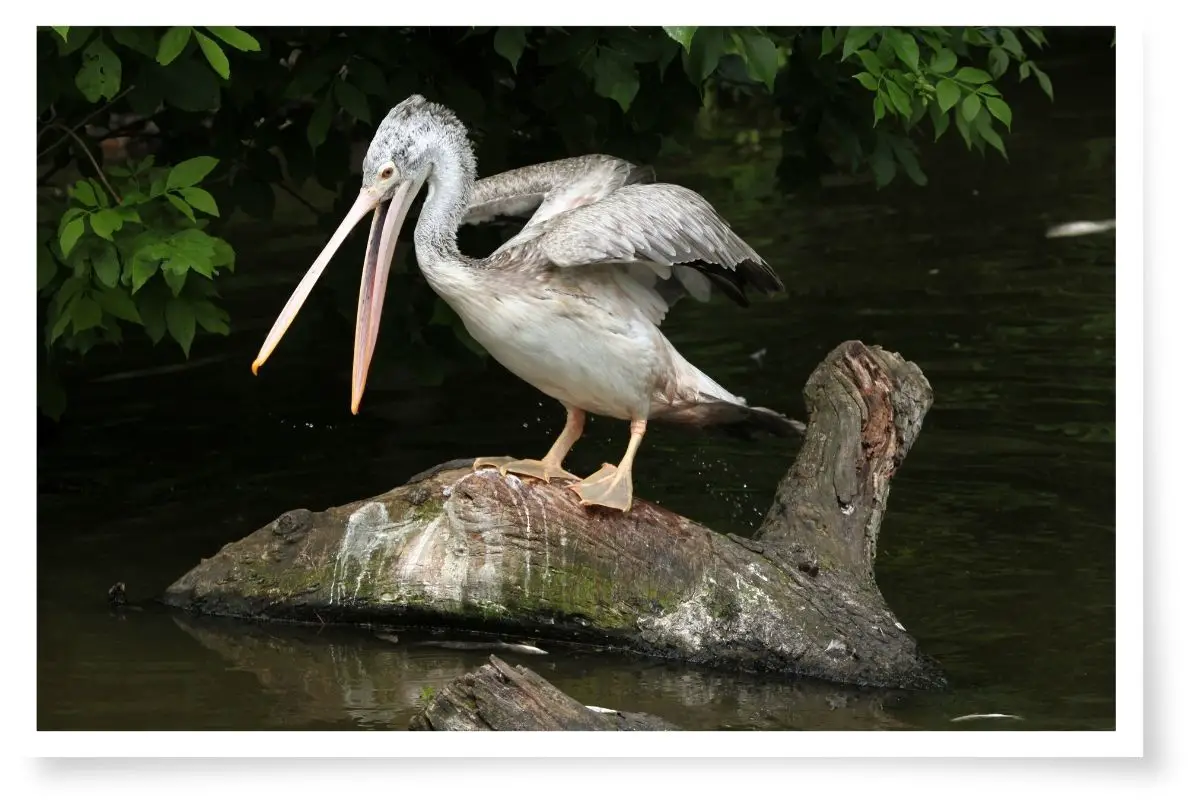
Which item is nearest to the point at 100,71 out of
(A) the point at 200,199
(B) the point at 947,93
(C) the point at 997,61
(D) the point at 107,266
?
(A) the point at 200,199

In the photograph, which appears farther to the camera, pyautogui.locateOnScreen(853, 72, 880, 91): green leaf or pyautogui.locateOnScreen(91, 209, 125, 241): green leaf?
pyautogui.locateOnScreen(853, 72, 880, 91): green leaf

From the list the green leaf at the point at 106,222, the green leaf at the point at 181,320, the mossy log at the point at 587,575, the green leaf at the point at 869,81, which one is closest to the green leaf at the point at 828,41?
the green leaf at the point at 869,81

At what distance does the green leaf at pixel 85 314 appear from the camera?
624 centimetres

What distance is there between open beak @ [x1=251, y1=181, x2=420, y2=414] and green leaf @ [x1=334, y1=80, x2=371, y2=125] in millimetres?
753

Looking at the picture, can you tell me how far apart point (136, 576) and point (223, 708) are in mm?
1221

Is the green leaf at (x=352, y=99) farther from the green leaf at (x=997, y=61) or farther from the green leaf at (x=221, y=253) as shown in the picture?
the green leaf at (x=997, y=61)

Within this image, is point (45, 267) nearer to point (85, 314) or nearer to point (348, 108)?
point (85, 314)

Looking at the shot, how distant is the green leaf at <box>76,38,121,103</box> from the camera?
6.02 metres

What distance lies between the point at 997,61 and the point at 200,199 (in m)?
3.03

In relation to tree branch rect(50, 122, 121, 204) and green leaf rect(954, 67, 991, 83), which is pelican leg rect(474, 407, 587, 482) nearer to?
tree branch rect(50, 122, 121, 204)

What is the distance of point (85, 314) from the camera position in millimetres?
6250

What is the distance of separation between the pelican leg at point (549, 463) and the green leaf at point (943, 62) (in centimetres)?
173

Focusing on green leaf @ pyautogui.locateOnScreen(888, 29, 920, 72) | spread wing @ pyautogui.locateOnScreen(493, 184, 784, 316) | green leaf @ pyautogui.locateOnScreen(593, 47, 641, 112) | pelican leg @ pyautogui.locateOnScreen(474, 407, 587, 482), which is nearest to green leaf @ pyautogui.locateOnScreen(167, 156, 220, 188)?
spread wing @ pyautogui.locateOnScreen(493, 184, 784, 316)
